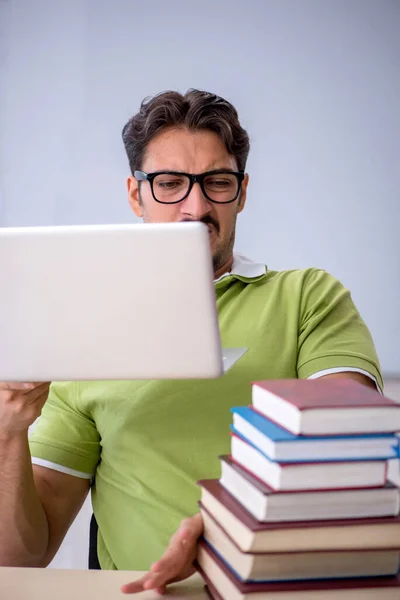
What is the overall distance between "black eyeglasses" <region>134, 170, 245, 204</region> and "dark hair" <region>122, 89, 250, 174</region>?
87mm

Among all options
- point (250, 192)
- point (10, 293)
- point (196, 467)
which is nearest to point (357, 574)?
point (10, 293)

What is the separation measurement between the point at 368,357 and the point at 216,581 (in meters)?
0.72

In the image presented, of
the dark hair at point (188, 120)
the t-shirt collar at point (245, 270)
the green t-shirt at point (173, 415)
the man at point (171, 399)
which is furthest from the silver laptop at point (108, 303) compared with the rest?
the dark hair at point (188, 120)

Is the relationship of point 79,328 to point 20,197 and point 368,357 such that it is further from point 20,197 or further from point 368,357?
point 20,197

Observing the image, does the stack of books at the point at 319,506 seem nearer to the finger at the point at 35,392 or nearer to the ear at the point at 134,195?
the finger at the point at 35,392

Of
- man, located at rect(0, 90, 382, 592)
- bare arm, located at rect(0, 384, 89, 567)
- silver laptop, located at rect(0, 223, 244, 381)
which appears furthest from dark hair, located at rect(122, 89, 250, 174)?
silver laptop, located at rect(0, 223, 244, 381)

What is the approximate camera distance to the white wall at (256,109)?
4191mm

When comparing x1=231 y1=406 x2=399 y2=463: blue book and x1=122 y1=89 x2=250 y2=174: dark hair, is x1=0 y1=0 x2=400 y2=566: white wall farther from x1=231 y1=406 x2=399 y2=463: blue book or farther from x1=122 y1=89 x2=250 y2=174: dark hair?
x1=231 y1=406 x2=399 y2=463: blue book

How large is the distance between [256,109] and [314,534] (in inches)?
148

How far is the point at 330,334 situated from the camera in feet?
4.91

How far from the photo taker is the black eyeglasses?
1644mm

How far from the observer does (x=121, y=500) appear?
1.47 metres

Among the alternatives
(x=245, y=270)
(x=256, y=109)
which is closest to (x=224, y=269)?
(x=245, y=270)

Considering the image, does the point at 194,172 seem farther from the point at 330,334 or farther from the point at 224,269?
the point at 330,334
